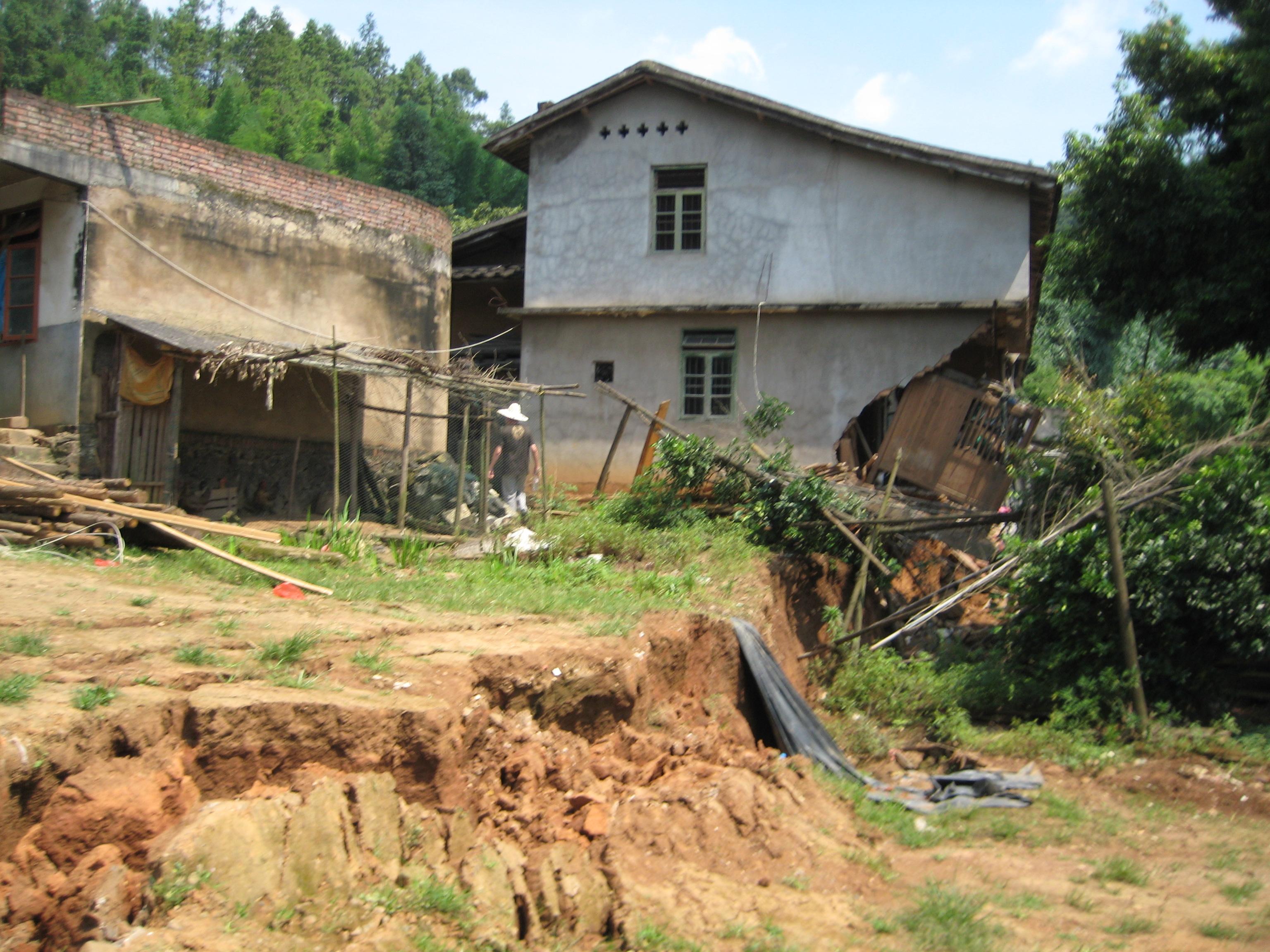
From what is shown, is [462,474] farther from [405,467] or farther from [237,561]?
[237,561]

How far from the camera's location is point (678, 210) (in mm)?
17266

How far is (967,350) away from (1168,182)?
4148 millimetres

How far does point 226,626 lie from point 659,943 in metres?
3.20

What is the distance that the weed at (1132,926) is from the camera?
5.69m

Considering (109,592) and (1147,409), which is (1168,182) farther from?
(109,592)

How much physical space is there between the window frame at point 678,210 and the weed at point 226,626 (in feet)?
38.6

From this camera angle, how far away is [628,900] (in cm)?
546

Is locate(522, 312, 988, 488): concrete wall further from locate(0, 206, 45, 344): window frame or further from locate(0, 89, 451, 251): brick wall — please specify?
locate(0, 206, 45, 344): window frame

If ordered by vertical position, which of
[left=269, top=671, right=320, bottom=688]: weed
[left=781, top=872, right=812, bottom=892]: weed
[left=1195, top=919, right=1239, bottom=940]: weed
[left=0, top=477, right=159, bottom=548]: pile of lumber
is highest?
[left=0, top=477, right=159, bottom=548]: pile of lumber

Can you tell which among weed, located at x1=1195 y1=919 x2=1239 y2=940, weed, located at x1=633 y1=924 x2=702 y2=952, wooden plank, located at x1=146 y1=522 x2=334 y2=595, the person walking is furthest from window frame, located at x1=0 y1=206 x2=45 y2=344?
weed, located at x1=1195 y1=919 x2=1239 y2=940

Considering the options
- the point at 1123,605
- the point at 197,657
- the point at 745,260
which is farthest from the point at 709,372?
the point at 197,657

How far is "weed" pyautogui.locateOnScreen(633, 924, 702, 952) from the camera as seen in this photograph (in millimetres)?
5148

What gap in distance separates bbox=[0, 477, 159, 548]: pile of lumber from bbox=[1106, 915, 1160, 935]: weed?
8.28m

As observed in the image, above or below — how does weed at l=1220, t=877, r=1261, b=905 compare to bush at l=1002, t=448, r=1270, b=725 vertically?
below
